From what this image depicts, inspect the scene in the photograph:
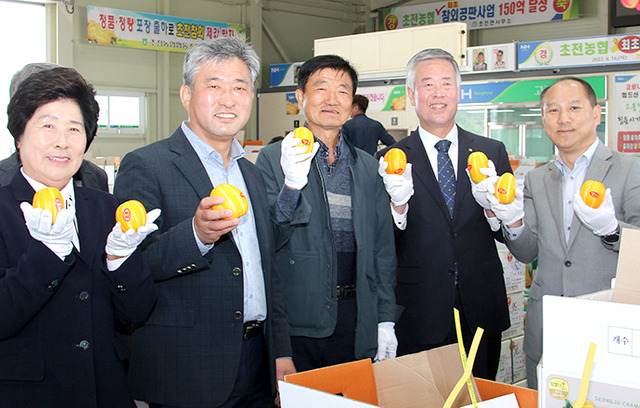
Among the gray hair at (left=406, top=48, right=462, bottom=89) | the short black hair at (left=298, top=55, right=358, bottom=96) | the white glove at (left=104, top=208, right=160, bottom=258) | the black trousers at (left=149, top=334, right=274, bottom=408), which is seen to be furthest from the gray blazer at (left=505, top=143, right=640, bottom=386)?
the white glove at (left=104, top=208, right=160, bottom=258)

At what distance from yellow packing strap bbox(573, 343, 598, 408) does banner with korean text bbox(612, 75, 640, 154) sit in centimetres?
812

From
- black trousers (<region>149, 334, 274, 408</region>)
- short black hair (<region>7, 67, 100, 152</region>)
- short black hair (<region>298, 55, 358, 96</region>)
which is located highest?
short black hair (<region>298, 55, 358, 96</region>)

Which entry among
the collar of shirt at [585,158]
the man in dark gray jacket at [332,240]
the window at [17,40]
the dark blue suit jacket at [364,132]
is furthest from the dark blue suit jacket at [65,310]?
the window at [17,40]

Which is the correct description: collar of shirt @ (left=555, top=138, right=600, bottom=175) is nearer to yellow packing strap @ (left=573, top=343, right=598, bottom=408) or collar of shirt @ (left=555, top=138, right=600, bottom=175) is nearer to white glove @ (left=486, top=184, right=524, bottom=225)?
white glove @ (left=486, top=184, right=524, bottom=225)

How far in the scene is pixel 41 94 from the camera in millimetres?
1554

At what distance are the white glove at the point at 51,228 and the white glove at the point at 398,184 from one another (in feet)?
4.11

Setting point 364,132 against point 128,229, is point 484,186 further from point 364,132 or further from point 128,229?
point 364,132

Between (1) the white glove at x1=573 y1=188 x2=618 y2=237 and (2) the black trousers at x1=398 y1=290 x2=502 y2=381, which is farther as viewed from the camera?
(2) the black trousers at x1=398 y1=290 x2=502 y2=381

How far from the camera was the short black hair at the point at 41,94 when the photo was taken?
155cm

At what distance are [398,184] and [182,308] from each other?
3.27 feet

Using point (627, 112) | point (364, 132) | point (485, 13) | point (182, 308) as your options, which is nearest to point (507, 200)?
point (182, 308)

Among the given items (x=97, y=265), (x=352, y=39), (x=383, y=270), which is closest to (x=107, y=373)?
(x=97, y=265)

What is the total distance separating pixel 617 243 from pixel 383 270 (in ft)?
2.82

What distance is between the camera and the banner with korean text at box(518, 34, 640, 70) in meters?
7.92
